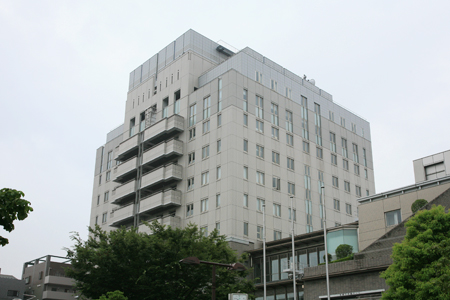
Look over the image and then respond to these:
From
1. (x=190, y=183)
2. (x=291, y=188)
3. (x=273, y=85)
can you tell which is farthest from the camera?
(x=273, y=85)

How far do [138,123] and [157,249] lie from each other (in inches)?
1582

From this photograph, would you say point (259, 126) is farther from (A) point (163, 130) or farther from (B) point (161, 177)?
(B) point (161, 177)

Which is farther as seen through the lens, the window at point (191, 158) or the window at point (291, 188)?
the window at point (291, 188)

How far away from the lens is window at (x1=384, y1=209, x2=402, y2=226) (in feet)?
143

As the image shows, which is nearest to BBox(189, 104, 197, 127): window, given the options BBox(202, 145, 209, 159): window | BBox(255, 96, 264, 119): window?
BBox(202, 145, 209, 159): window

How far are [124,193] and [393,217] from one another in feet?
136

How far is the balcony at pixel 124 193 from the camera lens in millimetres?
73562

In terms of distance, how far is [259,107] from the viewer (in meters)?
69.4

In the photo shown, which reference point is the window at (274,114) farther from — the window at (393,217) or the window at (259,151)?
the window at (393,217)

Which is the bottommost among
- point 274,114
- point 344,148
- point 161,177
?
point 161,177

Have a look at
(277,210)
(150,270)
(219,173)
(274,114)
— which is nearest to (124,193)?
(219,173)

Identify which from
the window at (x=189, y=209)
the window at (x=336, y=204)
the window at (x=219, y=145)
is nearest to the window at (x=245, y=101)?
the window at (x=219, y=145)

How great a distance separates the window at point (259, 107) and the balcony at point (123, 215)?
70.1ft

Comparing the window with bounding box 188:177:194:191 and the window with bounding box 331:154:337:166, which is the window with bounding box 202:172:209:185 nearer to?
the window with bounding box 188:177:194:191
